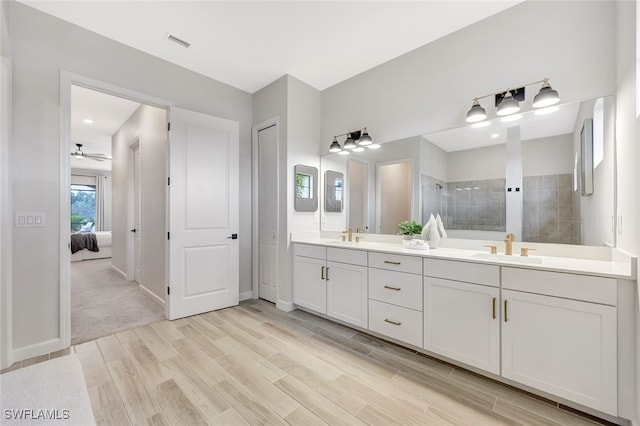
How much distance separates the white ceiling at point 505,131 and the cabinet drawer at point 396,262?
1161 mm

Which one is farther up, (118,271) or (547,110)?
(547,110)

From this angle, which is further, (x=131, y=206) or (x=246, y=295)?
(x=131, y=206)

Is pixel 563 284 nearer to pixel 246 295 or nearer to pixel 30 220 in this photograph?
pixel 246 295

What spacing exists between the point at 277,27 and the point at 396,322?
2827 millimetres

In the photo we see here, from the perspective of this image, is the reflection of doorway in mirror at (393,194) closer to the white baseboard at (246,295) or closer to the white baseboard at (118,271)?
the white baseboard at (246,295)

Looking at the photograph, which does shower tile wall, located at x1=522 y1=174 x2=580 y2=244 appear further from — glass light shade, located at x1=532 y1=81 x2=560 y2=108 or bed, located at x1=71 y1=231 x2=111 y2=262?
bed, located at x1=71 y1=231 x2=111 y2=262

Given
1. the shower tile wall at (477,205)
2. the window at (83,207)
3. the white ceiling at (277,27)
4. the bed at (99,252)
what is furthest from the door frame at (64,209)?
the window at (83,207)

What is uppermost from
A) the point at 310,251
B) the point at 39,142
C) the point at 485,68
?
the point at 485,68

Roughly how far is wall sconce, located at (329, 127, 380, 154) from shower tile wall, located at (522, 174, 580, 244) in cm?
152

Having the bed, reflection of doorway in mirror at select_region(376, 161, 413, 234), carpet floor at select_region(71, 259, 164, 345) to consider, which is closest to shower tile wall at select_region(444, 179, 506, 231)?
reflection of doorway in mirror at select_region(376, 161, 413, 234)

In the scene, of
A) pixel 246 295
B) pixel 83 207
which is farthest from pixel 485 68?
pixel 83 207

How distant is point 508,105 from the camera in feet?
6.63

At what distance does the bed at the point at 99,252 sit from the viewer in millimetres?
6316

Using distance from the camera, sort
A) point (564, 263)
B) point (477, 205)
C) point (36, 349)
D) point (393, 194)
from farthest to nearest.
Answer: point (393, 194) → point (477, 205) → point (36, 349) → point (564, 263)
